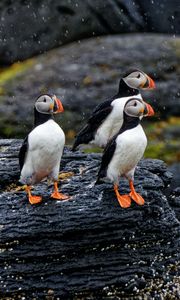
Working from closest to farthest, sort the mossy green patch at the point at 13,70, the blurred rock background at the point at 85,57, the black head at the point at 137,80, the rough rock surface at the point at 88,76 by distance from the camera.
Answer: the black head at the point at 137,80 < the blurred rock background at the point at 85,57 < the rough rock surface at the point at 88,76 < the mossy green patch at the point at 13,70

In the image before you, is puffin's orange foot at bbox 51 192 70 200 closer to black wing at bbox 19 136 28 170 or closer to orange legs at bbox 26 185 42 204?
orange legs at bbox 26 185 42 204

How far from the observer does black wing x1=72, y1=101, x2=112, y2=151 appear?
8.20 metres

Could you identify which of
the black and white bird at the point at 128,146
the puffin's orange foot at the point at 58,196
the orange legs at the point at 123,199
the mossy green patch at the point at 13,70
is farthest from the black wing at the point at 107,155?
the mossy green patch at the point at 13,70

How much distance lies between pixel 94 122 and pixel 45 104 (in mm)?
1233

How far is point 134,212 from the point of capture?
7438 millimetres

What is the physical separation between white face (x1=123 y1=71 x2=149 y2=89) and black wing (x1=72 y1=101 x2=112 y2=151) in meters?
0.35

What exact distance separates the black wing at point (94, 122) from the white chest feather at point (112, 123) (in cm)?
Result: 5

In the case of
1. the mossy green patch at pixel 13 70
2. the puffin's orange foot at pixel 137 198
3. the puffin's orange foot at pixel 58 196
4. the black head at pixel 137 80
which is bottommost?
the mossy green patch at pixel 13 70

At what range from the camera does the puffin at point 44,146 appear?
7.24m

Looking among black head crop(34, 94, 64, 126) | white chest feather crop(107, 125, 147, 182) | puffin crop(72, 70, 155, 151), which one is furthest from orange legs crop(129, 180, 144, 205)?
black head crop(34, 94, 64, 126)

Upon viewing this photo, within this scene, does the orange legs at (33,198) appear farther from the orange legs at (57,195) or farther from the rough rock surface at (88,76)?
the rough rock surface at (88,76)

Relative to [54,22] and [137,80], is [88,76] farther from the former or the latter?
[137,80]

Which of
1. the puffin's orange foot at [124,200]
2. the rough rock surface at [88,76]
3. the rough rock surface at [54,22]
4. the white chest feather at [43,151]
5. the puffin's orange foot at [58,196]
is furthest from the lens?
the rough rock surface at [54,22]

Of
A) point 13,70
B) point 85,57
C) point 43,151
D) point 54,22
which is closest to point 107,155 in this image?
point 43,151
